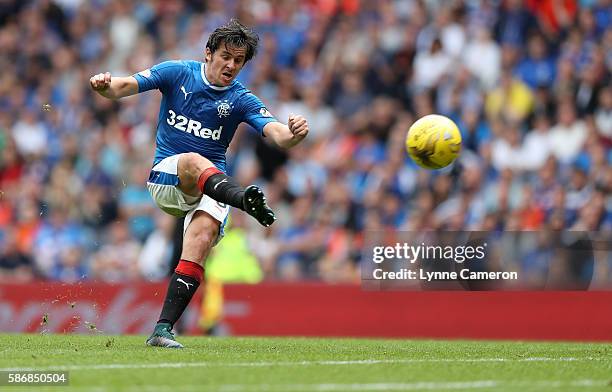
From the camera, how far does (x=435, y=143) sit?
9.63 meters

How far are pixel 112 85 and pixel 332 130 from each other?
758cm

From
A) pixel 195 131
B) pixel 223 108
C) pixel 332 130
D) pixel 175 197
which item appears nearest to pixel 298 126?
pixel 223 108

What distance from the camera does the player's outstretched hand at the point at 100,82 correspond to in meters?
8.02

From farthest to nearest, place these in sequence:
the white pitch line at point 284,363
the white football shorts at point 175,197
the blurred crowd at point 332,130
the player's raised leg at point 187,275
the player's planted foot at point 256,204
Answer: the blurred crowd at point 332,130 < the white football shorts at point 175,197 < the player's raised leg at point 187,275 < the player's planted foot at point 256,204 < the white pitch line at point 284,363

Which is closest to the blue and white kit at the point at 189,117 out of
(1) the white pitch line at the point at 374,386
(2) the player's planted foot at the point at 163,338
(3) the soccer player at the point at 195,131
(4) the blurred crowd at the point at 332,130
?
(3) the soccer player at the point at 195,131

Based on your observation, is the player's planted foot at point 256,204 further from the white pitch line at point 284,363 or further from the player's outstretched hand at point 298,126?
the white pitch line at point 284,363

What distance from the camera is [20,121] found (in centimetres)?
1703

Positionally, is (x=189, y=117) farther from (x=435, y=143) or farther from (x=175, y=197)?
(x=435, y=143)

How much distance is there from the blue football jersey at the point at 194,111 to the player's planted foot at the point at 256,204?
1080 millimetres

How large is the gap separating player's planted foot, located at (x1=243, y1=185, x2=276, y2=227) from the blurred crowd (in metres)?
5.18

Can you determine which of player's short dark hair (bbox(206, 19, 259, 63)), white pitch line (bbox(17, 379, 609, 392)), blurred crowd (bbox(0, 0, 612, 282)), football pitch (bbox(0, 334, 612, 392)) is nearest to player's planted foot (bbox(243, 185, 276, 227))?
football pitch (bbox(0, 334, 612, 392))

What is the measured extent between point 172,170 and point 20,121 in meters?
9.24

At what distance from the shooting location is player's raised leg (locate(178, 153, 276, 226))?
7629 millimetres

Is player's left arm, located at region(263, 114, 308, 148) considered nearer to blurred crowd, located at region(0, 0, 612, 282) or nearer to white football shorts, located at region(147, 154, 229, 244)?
white football shorts, located at region(147, 154, 229, 244)
